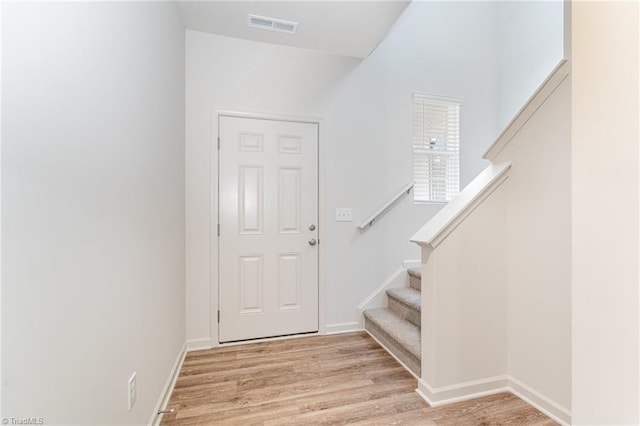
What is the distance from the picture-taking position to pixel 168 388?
1760mm

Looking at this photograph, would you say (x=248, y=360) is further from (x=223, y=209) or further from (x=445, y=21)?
(x=445, y=21)

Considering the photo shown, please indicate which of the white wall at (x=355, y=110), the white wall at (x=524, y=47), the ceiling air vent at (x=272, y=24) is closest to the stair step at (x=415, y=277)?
the white wall at (x=355, y=110)

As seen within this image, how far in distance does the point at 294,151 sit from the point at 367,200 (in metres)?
0.87

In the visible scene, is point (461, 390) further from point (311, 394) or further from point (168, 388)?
point (168, 388)

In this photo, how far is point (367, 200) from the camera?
2793 mm

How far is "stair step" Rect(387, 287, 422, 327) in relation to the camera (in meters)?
2.34

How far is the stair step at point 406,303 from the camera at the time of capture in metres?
2.34

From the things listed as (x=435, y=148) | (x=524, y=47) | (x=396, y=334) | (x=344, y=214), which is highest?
(x=524, y=47)

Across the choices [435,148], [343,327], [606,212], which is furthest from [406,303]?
[606,212]

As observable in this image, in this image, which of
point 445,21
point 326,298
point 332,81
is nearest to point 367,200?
point 326,298

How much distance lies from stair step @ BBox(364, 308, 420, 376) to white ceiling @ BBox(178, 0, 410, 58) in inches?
96.9

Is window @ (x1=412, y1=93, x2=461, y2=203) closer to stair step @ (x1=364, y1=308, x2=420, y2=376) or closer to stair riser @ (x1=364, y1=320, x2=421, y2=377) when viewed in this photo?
stair step @ (x1=364, y1=308, x2=420, y2=376)

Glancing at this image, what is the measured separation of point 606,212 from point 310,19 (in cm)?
223

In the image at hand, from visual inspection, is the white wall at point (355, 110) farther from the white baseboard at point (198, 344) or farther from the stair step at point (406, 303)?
the stair step at point (406, 303)
